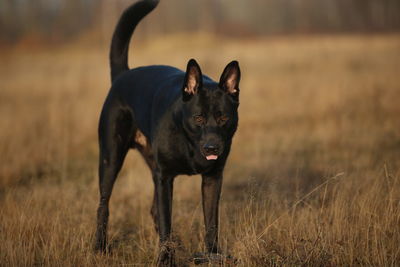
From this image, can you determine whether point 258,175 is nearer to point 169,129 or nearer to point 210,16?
Answer: point 169,129

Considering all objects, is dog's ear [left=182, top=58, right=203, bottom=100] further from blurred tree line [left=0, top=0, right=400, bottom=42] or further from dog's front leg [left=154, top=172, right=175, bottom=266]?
blurred tree line [left=0, top=0, right=400, bottom=42]

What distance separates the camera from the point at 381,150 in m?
8.73

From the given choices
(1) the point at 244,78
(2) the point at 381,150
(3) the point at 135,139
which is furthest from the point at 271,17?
(3) the point at 135,139

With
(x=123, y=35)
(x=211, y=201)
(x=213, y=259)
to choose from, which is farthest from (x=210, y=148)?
(x=123, y=35)

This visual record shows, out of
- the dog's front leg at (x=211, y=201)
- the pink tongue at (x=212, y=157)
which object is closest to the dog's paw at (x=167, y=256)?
the dog's front leg at (x=211, y=201)

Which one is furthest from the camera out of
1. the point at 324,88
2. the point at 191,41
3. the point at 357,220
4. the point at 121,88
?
the point at 191,41

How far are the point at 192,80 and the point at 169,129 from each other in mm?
400

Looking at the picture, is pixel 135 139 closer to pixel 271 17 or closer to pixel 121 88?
pixel 121 88

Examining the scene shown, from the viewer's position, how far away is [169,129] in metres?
4.27

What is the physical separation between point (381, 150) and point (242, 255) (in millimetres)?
5224

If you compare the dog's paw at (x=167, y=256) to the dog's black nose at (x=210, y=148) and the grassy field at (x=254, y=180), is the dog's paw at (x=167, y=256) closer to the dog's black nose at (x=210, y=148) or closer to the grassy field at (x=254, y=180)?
the grassy field at (x=254, y=180)

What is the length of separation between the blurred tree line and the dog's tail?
46.8 m

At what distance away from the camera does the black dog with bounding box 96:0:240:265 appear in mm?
4035

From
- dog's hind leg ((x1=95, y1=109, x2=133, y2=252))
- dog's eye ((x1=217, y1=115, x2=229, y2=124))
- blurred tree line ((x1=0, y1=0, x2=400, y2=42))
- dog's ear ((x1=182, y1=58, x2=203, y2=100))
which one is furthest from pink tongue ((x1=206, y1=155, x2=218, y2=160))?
blurred tree line ((x1=0, y1=0, x2=400, y2=42))
